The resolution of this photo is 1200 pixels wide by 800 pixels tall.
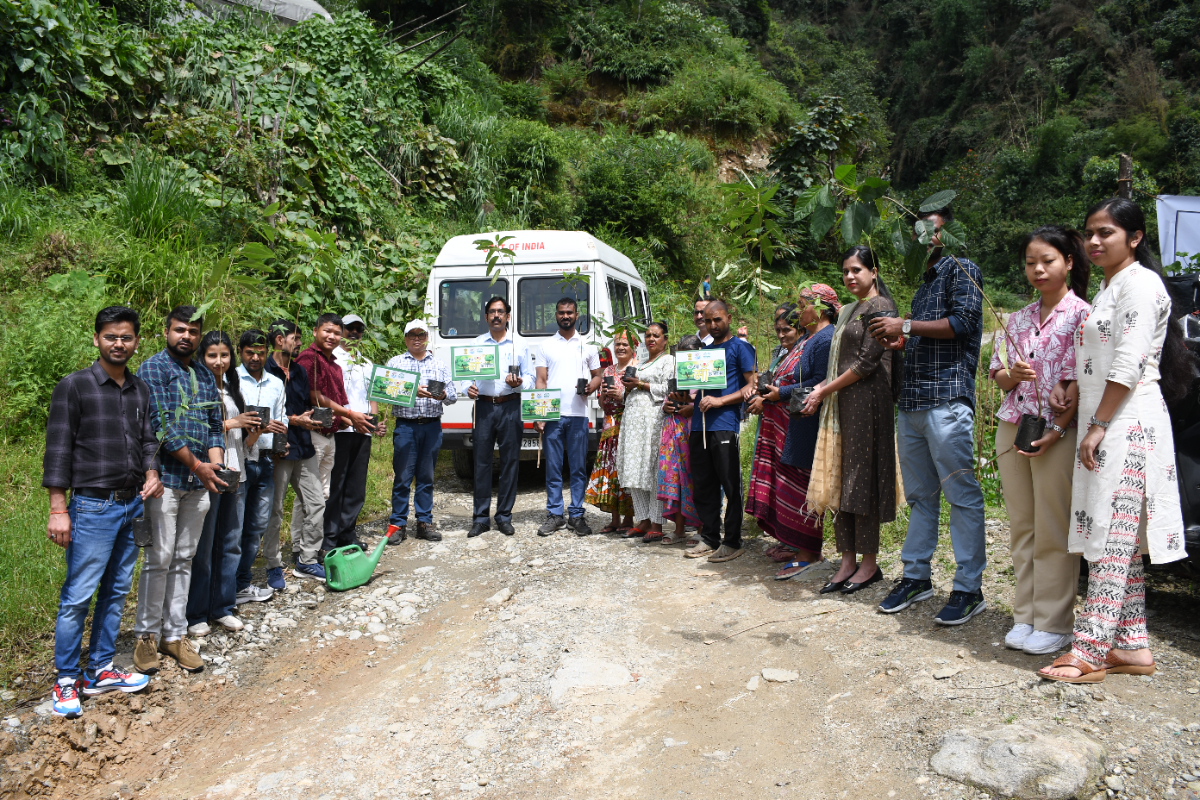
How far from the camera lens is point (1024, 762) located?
109 inches

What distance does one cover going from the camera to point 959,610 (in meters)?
4.12

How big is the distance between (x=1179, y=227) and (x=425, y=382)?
5.50 meters

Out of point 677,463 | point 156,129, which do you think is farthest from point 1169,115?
point 156,129

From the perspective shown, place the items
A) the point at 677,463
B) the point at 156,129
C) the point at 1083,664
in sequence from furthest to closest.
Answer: the point at 156,129 < the point at 677,463 < the point at 1083,664

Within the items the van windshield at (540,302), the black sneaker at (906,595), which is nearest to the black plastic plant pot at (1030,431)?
the black sneaker at (906,595)

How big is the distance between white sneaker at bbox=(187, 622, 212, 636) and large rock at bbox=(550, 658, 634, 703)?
6.81ft

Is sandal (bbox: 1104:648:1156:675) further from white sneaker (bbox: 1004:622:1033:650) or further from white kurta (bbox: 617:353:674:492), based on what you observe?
white kurta (bbox: 617:353:674:492)

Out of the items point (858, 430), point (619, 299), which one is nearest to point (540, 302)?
point (619, 299)

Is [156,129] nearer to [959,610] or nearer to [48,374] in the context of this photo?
[48,374]

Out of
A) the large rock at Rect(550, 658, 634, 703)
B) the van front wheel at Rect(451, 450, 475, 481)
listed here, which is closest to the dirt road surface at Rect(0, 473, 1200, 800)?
the large rock at Rect(550, 658, 634, 703)

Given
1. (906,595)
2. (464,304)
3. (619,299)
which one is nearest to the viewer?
(906,595)

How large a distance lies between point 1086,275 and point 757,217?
176 cm

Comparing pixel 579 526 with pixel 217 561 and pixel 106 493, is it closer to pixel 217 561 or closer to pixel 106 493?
pixel 217 561

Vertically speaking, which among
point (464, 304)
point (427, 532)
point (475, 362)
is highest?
point (464, 304)
